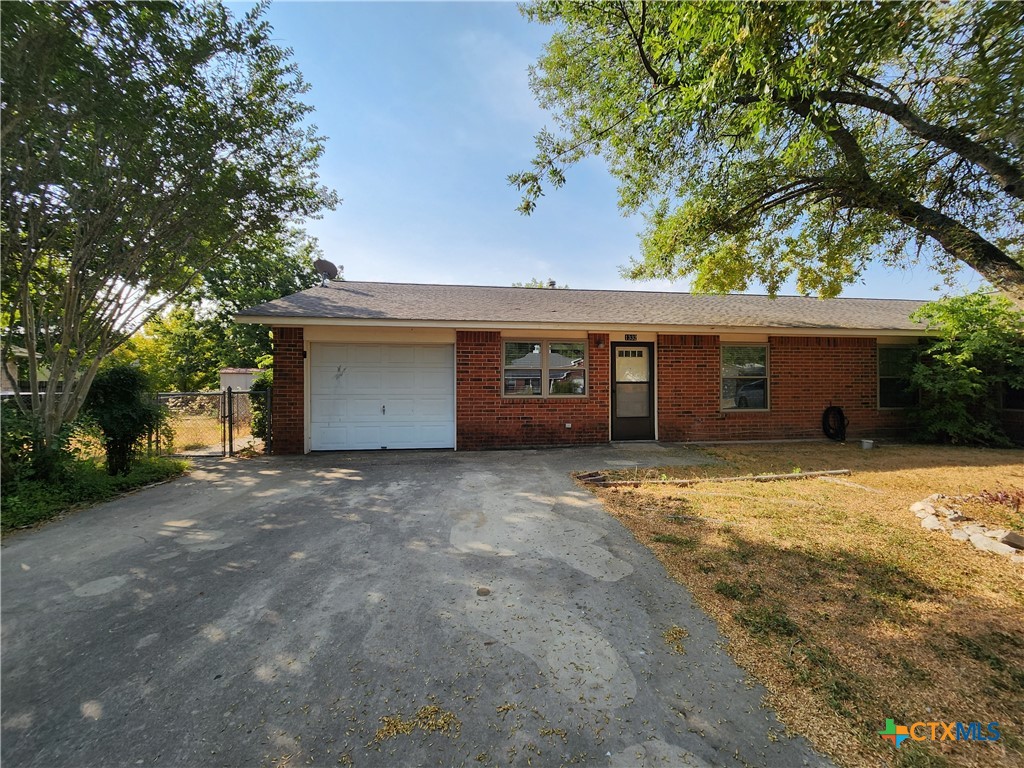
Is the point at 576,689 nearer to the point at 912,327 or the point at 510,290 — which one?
the point at 510,290

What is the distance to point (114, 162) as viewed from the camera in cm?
523

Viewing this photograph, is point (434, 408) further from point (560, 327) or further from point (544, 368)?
point (560, 327)

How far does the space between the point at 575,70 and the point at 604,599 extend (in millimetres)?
7032

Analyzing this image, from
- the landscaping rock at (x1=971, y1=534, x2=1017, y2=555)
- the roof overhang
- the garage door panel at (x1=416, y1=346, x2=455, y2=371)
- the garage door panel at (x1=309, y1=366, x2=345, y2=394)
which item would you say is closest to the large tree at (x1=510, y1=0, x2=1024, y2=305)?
the roof overhang

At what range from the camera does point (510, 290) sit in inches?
459

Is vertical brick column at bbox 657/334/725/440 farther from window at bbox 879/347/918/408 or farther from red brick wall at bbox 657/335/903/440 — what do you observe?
window at bbox 879/347/918/408

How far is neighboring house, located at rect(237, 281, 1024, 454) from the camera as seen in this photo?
8.16 m

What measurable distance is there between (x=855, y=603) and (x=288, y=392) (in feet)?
28.4

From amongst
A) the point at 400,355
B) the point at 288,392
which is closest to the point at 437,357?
the point at 400,355

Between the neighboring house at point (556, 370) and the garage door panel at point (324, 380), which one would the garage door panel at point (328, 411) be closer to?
the neighboring house at point (556, 370)

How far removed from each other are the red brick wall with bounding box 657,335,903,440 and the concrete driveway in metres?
5.92

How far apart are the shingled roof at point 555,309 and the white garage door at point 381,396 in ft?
2.66

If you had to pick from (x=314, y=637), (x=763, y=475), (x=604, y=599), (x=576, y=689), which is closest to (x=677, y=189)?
(x=763, y=475)

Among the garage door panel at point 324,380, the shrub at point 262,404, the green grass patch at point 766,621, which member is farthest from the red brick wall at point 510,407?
the green grass patch at point 766,621
